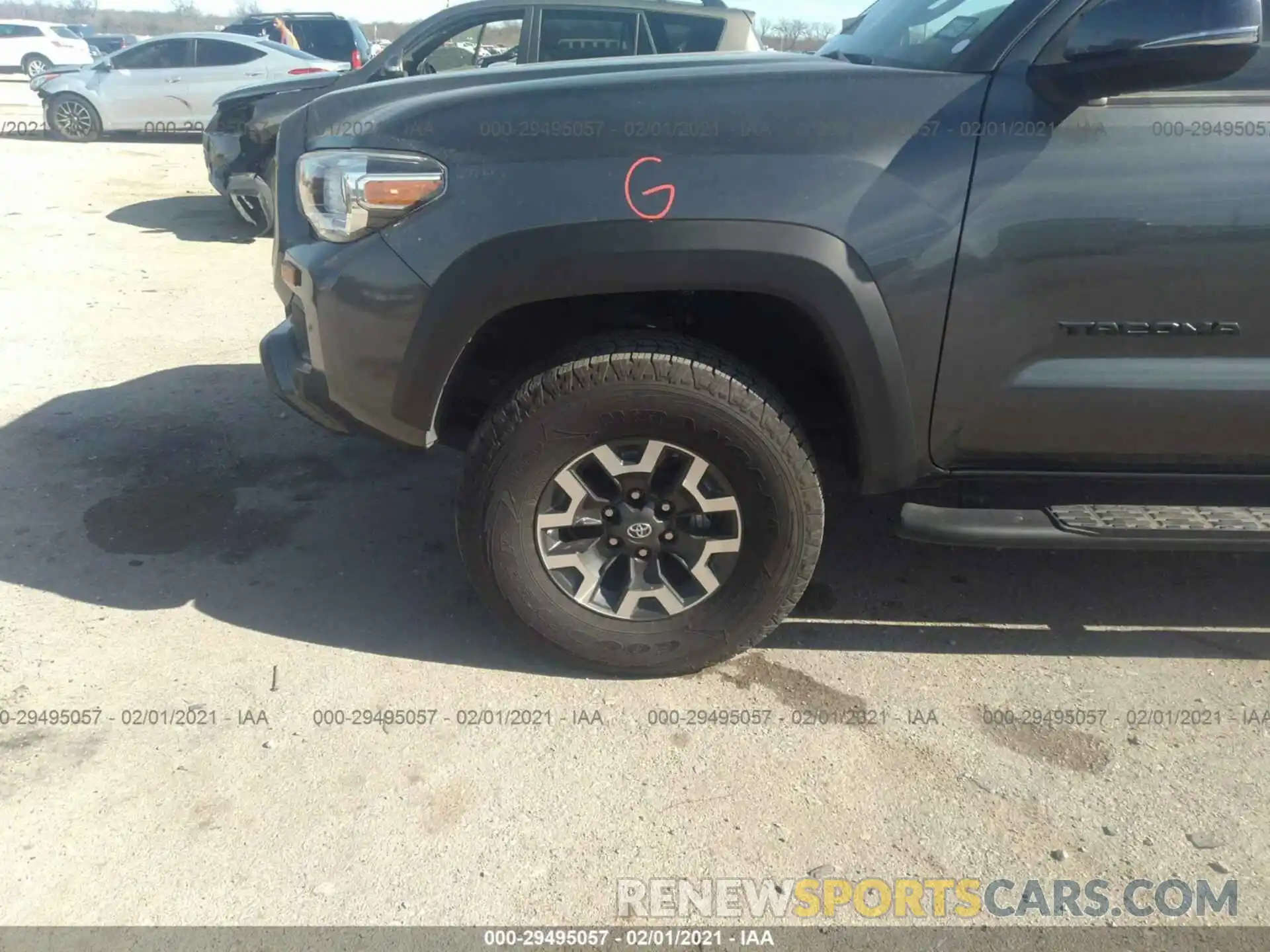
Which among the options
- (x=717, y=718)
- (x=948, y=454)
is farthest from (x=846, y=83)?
(x=717, y=718)

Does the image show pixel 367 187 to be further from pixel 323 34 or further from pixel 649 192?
pixel 323 34

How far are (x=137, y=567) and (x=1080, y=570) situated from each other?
10.6 feet

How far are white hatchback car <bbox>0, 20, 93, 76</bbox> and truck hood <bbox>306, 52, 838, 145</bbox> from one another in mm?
30897

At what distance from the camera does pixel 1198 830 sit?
7.43 ft

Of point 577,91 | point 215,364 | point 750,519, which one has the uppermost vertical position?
point 577,91

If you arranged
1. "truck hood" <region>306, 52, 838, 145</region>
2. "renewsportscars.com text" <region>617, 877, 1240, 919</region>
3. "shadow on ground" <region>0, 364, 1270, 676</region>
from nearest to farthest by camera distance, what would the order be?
"renewsportscars.com text" <region>617, 877, 1240, 919</region> → "truck hood" <region>306, 52, 838, 145</region> → "shadow on ground" <region>0, 364, 1270, 676</region>

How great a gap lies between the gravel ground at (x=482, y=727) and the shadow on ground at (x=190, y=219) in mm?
4634

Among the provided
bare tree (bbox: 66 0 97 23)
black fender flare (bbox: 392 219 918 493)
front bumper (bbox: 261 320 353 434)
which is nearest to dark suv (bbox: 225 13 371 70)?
front bumper (bbox: 261 320 353 434)

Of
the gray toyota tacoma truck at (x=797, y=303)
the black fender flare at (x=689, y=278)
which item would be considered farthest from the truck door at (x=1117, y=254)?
the black fender flare at (x=689, y=278)

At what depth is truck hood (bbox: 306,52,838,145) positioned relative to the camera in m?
2.51

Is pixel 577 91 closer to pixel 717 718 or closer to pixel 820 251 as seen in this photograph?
pixel 820 251

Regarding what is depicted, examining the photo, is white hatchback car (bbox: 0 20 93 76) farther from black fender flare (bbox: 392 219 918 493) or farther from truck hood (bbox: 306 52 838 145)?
black fender flare (bbox: 392 219 918 493)

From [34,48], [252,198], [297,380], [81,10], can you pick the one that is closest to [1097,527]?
[297,380]

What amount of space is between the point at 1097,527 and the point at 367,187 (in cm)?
206
